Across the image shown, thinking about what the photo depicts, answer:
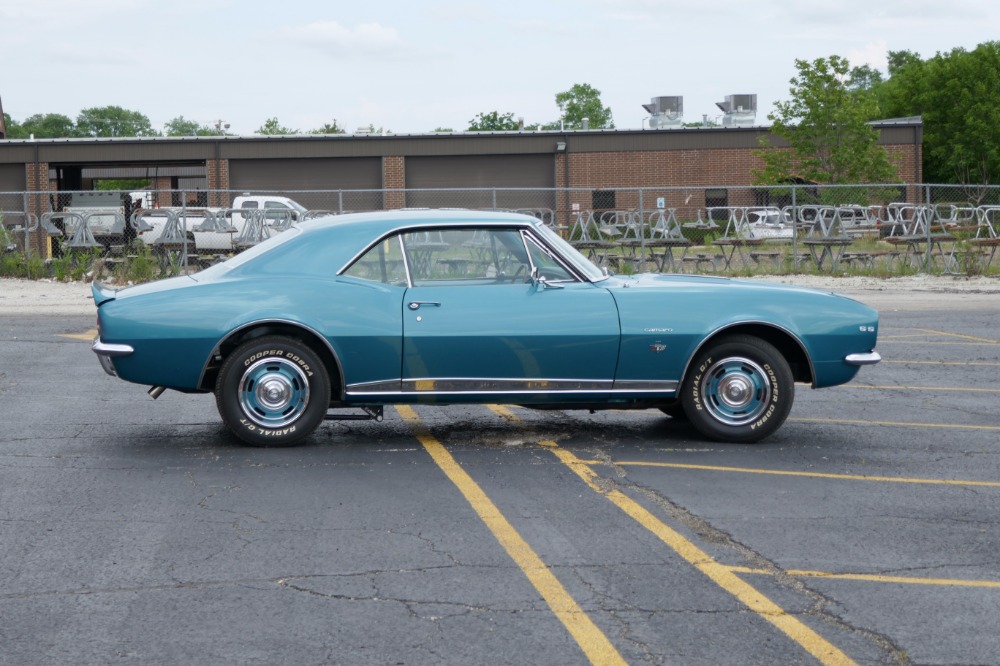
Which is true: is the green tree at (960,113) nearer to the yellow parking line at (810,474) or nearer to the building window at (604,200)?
the building window at (604,200)

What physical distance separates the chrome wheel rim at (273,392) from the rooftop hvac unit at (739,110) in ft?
147

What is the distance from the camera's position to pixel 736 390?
27.2 ft

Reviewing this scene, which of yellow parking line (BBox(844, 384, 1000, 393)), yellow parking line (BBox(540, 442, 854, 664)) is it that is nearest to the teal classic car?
yellow parking line (BBox(540, 442, 854, 664))

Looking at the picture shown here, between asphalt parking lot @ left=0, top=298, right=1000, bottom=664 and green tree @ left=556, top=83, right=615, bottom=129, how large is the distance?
137679 mm

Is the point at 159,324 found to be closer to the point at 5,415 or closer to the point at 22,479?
the point at 22,479

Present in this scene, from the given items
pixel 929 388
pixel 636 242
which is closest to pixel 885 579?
pixel 929 388

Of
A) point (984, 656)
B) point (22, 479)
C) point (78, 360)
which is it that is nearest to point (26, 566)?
point (22, 479)

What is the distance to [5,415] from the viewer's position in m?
9.59

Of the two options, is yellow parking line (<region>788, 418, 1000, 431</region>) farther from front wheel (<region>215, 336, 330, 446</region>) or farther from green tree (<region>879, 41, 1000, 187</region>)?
green tree (<region>879, 41, 1000, 187</region>)

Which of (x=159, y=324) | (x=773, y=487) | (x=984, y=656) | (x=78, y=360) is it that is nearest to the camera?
(x=984, y=656)

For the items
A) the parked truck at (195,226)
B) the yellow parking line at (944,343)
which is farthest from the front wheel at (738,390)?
the parked truck at (195,226)

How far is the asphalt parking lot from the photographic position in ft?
15.0

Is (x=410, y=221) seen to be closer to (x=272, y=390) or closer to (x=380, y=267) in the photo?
(x=380, y=267)

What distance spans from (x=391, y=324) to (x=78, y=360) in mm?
6365
